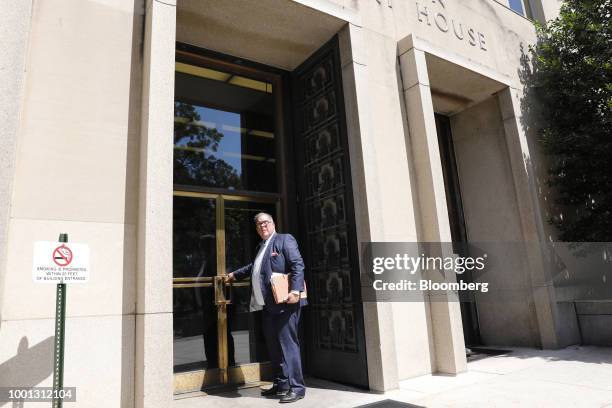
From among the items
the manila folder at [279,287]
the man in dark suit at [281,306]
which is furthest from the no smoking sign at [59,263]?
the man in dark suit at [281,306]

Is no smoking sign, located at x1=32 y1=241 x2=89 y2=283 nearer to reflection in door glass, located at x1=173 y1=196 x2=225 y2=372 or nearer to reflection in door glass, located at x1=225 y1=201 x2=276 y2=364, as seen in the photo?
reflection in door glass, located at x1=173 y1=196 x2=225 y2=372

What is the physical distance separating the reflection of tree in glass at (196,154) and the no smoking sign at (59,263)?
8.28 ft

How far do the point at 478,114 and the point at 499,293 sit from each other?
3.60 metres

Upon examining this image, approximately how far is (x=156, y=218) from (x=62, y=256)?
99cm

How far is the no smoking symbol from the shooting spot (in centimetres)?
304

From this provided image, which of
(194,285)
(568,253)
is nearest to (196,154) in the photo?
(194,285)

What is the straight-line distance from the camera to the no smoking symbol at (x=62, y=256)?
304 centimetres

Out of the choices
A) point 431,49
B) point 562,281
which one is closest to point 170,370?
point 431,49

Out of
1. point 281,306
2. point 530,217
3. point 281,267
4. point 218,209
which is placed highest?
point 218,209

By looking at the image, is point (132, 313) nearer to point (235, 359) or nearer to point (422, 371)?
point (235, 359)

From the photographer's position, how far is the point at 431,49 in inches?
271

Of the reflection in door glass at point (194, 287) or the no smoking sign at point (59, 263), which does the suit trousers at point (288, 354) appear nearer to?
the reflection in door glass at point (194, 287)

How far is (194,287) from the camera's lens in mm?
5379

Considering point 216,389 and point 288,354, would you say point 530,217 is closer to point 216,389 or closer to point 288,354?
point 288,354
